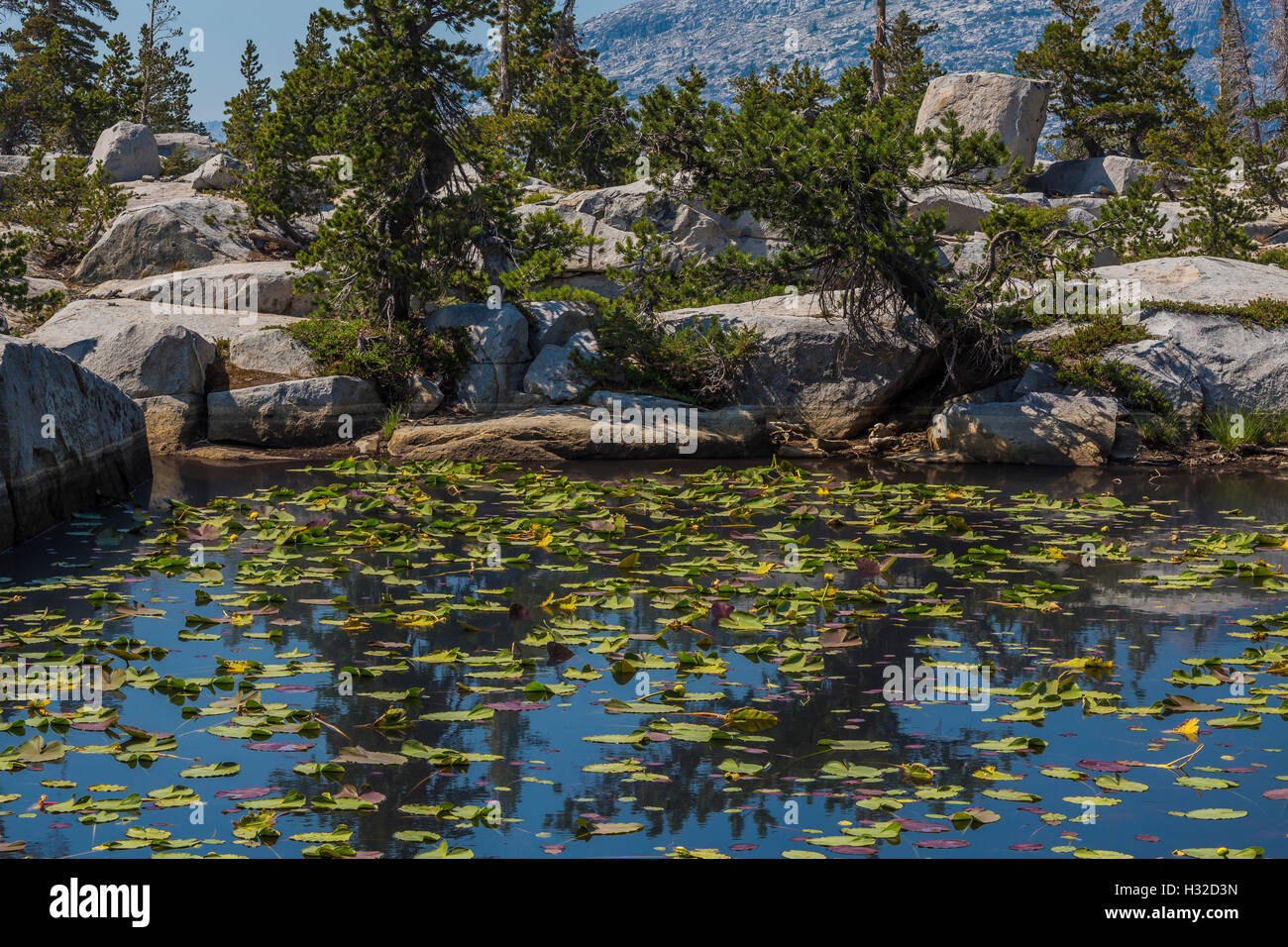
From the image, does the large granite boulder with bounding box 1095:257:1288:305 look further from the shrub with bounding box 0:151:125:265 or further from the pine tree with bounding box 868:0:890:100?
the shrub with bounding box 0:151:125:265

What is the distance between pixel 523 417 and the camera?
50.6 feet

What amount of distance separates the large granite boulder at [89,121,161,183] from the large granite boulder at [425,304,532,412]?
17.3 m

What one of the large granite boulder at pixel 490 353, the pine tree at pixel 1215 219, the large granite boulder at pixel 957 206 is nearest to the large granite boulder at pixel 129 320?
the large granite boulder at pixel 490 353

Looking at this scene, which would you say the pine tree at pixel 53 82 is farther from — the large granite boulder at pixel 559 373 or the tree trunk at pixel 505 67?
the large granite boulder at pixel 559 373

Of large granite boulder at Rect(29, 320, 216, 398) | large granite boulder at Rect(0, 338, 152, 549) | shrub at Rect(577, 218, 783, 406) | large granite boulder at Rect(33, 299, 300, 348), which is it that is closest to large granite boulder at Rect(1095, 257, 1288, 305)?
shrub at Rect(577, 218, 783, 406)

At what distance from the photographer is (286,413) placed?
50.5 ft

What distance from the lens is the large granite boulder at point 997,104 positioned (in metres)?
29.6

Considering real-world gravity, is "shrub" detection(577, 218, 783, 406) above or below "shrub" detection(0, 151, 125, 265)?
below

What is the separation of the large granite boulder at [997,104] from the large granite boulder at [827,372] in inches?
610

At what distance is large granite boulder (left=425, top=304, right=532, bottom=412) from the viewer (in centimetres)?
1644

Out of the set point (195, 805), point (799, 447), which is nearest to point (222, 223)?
point (799, 447)

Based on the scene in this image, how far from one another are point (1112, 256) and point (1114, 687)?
19209 millimetres

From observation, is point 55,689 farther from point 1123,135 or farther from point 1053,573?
point 1123,135

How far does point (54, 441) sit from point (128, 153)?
2275 cm
